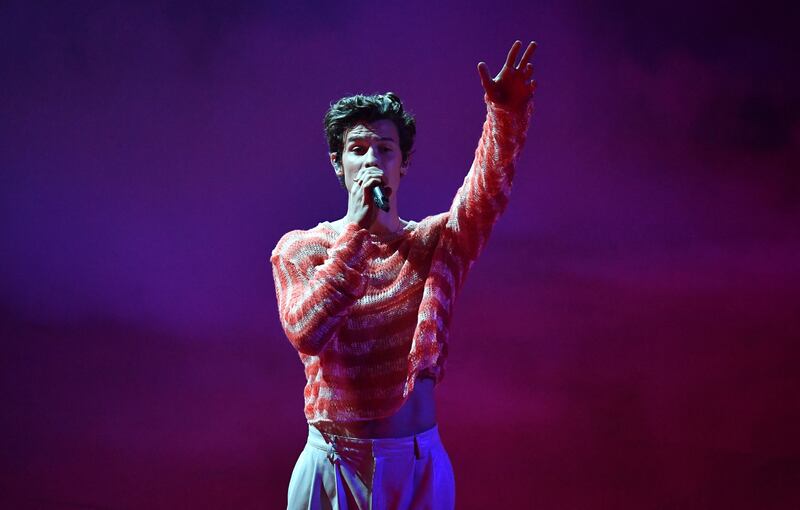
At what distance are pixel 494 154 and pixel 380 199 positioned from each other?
202mm

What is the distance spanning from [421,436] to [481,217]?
0.37m

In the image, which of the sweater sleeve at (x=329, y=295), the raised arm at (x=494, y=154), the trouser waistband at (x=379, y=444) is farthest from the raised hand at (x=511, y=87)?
the trouser waistband at (x=379, y=444)

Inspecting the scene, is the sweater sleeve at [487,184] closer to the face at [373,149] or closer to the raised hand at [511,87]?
the raised hand at [511,87]

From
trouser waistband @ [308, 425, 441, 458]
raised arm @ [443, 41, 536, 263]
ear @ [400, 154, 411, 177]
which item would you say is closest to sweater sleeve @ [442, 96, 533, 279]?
raised arm @ [443, 41, 536, 263]

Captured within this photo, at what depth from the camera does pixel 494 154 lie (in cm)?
110

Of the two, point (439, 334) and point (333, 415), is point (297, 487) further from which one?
point (439, 334)

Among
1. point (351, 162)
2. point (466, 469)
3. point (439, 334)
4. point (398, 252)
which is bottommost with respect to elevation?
point (466, 469)

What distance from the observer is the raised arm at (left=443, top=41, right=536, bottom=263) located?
1.08m

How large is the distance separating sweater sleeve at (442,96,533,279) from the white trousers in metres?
0.33

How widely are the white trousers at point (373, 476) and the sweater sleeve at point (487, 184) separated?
1.07 feet
